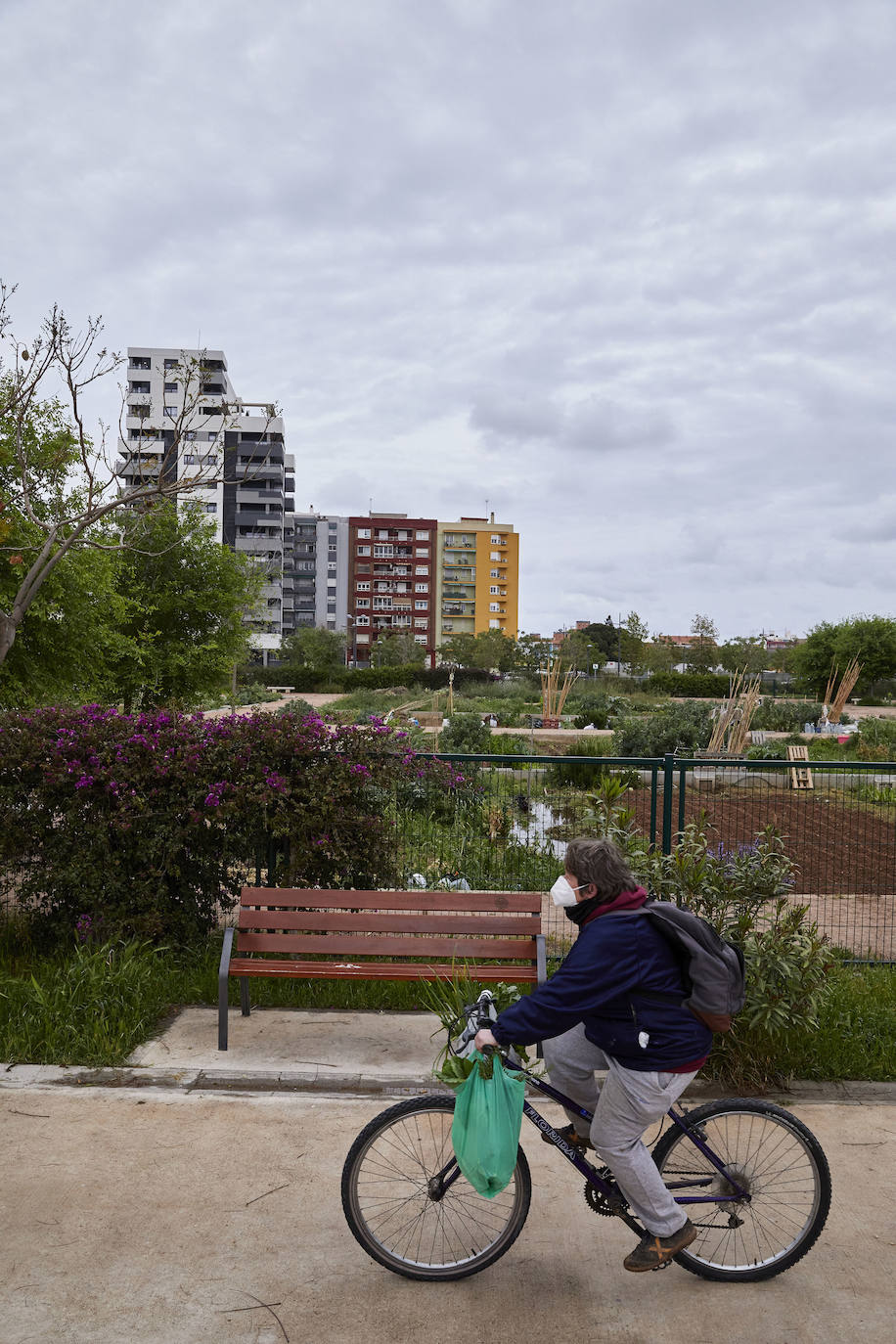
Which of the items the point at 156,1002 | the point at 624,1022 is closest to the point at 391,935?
the point at 156,1002

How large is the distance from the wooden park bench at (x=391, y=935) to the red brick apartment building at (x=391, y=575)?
397 ft

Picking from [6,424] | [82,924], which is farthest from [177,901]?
[6,424]

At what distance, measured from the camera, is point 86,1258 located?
3340 millimetres

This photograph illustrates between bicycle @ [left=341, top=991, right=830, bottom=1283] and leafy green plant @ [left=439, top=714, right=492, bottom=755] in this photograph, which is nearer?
bicycle @ [left=341, top=991, right=830, bottom=1283]

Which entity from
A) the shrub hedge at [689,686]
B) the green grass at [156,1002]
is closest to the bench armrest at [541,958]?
the green grass at [156,1002]

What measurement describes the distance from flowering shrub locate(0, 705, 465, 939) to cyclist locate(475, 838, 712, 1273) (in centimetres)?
341

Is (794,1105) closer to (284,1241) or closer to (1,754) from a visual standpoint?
(284,1241)

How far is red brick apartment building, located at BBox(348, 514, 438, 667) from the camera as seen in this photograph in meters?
128

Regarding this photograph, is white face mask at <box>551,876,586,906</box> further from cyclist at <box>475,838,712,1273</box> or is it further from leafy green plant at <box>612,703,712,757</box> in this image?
leafy green plant at <box>612,703,712,757</box>

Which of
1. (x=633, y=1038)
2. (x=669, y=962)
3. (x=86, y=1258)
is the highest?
(x=669, y=962)

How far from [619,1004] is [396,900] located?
2.67m

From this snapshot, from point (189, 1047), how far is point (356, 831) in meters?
1.74

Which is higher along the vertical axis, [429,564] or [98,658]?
[429,564]

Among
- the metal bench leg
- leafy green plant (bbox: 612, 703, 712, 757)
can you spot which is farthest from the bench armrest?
leafy green plant (bbox: 612, 703, 712, 757)
